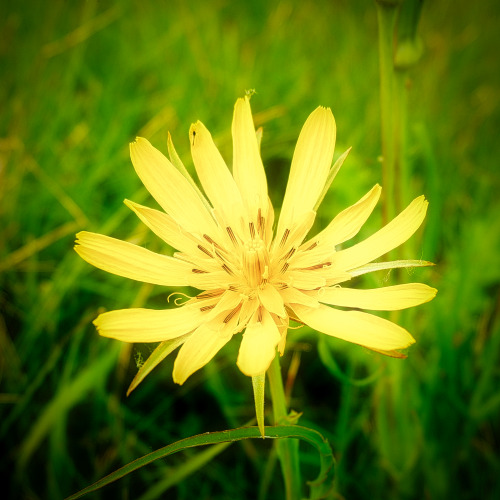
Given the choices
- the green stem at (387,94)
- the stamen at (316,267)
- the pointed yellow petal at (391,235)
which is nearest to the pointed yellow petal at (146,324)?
the stamen at (316,267)

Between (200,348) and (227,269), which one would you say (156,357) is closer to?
(200,348)

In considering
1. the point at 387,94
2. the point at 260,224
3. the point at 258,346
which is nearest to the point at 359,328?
the point at 258,346

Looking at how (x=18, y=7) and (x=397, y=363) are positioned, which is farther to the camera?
(x=18, y=7)

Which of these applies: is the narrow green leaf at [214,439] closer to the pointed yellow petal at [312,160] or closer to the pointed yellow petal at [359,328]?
the pointed yellow petal at [359,328]

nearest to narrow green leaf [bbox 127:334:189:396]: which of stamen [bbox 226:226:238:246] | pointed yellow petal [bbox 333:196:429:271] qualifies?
stamen [bbox 226:226:238:246]

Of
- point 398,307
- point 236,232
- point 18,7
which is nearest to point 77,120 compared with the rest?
point 18,7

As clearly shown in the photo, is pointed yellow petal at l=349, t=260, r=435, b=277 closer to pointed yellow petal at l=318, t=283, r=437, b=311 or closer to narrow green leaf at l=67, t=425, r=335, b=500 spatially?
pointed yellow petal at l=318, t=283, r=437, b=311

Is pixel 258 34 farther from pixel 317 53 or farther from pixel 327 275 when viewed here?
pixel 327 275
